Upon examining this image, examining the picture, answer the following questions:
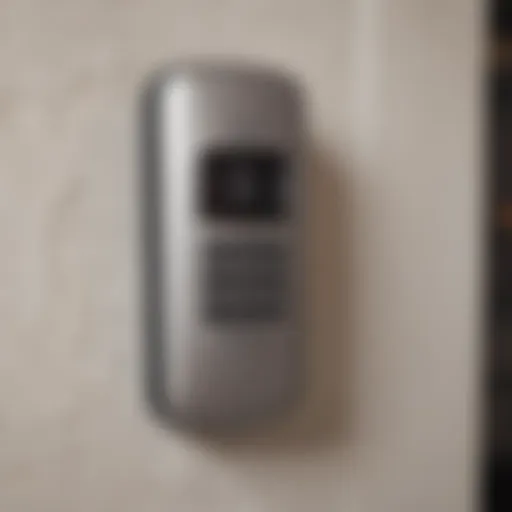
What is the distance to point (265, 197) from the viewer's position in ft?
1.57

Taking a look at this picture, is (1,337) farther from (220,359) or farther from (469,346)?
(469,346)

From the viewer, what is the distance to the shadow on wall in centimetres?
53

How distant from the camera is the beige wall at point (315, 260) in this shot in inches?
18.8

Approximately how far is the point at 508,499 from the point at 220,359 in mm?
428

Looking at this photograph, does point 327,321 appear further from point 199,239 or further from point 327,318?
point 199,239

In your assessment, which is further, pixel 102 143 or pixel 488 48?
pixel 488 48

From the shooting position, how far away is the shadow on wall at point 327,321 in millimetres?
530

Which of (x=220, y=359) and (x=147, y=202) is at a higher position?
(x=147, y=202)

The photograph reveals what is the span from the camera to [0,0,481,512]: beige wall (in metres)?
0.48

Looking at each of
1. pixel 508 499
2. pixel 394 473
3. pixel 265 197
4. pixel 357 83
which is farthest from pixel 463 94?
pixel 508 499

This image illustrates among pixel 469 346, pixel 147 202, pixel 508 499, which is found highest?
pixel 147 202

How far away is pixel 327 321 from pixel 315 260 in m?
0.05

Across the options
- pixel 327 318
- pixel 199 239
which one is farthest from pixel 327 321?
pixel 199 239

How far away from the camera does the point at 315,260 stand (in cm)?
53
